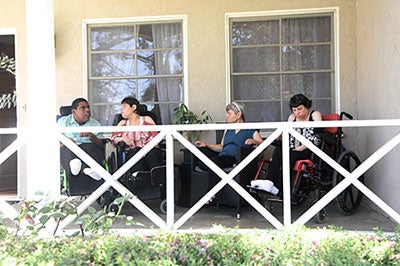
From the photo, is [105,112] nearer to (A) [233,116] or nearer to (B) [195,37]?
(B) [195,37]

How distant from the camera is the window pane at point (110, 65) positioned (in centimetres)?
529

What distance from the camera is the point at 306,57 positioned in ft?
16.5

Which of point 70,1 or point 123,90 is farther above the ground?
point 70,1

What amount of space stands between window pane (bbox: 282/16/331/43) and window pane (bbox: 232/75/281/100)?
50cm

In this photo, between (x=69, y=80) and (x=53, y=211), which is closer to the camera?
→ (x=53, y=211)

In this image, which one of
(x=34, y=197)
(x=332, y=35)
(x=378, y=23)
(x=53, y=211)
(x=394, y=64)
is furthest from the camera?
(x=332, y=35)

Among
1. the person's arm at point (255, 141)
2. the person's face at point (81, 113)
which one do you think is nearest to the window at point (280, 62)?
the person's arm at point (255, 141)

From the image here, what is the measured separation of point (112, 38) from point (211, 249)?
11.5 feet

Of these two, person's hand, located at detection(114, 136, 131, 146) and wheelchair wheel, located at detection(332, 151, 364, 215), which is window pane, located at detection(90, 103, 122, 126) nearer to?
person's hand, located at detection(114, 136, 131, 146)

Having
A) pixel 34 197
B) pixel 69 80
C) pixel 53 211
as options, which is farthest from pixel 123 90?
pixel 53 211

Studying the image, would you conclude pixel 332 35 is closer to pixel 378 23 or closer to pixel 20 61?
pixel 378 23

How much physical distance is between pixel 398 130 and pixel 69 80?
369 cm

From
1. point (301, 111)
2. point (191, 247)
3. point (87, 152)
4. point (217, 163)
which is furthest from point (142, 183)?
point (301, 111)

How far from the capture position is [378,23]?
420cm
